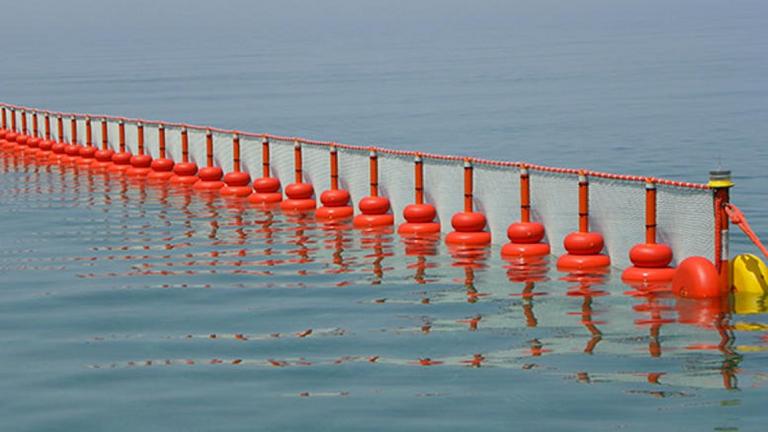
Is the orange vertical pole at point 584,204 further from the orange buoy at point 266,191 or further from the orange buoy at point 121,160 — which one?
the orange buoy at point 121,160

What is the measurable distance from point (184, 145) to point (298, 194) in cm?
794

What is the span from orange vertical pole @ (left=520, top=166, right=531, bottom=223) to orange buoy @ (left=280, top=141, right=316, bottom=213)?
28.8ft

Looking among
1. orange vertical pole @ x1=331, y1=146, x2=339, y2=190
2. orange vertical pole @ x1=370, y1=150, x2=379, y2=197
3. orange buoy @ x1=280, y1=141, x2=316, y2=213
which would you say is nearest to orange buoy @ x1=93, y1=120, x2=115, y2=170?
orange buoy @ x1=280, y1=141, x2=316, y2=213

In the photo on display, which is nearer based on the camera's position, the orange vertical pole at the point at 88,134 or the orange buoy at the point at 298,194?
the orange buoy at the point at 298,194

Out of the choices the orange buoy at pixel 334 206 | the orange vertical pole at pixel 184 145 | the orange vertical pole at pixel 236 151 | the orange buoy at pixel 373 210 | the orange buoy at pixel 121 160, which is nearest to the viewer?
the orange buoy at pixel 373 210

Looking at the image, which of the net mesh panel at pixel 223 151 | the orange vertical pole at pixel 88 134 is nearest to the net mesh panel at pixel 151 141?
the net mesh panel at pixel 223 151

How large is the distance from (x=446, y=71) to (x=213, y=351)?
107 meters

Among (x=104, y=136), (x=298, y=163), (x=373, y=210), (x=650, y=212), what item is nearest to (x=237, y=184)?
(x=298, y=163)

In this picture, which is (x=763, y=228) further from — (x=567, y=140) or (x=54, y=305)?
(x=567, y=140)

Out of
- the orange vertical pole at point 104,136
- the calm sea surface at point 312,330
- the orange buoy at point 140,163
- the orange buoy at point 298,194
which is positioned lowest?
the calm sea surface at point 312,330

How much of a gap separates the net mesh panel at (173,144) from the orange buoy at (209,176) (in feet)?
8.93

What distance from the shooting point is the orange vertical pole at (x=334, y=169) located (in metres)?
34.0

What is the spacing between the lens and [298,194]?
35.4 metres

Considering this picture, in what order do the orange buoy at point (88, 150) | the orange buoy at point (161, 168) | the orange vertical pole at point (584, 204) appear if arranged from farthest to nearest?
the orange buoy at point (88, 150) < the orange buoy at point (161, 168) < the orange vertical pole at point (584, 204)
